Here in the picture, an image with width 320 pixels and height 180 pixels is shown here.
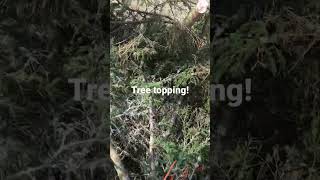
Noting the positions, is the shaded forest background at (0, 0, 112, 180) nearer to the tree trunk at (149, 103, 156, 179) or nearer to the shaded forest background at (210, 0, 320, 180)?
the tree trunk at (149, 103, 156, 179)

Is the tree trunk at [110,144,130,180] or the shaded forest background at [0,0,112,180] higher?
the shaded forest background at [0,0,112,180]

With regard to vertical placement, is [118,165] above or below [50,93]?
below

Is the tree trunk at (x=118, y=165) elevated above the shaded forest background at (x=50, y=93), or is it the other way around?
the shaded forest background at (x=50, y=93)

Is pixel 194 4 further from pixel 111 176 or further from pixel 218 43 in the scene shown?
pixel 111 176

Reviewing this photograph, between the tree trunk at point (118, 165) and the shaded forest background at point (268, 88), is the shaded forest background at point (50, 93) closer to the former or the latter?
the tree trunk at point (118, 165)

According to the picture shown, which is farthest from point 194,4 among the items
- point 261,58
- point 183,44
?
point 261,58

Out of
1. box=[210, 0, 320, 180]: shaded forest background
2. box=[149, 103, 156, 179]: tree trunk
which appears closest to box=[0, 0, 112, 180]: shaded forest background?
box=[149, 103, 156, 179]: tree trunk

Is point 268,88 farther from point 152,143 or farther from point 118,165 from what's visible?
point 118,165

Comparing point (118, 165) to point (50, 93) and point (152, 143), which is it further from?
point (50, 93)

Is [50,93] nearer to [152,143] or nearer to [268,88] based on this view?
[152,143]

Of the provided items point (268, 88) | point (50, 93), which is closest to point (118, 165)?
point (50, 93)

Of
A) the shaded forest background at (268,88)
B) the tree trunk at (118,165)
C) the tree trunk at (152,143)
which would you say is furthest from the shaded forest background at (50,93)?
the shaded forest background at (268,88)

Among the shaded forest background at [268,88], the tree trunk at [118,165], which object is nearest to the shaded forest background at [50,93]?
the tree trunk at [118,165]

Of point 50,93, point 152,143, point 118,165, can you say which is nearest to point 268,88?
point 152,143
